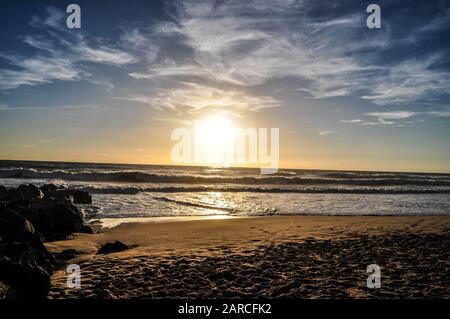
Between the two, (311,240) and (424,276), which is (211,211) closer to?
(311,240)

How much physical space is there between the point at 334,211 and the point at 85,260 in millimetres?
15277

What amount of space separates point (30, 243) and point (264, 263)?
552 centimetres

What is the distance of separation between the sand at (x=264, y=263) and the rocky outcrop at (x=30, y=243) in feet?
1.47

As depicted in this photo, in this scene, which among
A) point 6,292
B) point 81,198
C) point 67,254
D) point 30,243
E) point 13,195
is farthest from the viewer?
point 81,198

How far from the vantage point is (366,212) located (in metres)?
19.7

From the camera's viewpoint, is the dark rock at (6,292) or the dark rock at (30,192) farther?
the dark rock at (30,192)

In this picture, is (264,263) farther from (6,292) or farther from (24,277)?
(6,292)

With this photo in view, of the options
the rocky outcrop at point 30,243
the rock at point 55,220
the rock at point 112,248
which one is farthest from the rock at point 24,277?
the rock at point 55,220

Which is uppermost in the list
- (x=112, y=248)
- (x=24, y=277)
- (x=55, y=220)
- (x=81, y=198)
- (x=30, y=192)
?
(x=30, y=192)

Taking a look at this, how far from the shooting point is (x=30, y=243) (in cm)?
775

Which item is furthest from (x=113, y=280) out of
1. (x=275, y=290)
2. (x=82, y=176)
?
(x=82, y=176)

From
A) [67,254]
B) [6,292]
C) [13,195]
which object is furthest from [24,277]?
[13,195]

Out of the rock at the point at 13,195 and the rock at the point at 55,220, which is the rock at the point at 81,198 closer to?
the rock at the point at 13,195

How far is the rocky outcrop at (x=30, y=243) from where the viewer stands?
5.61 metres
